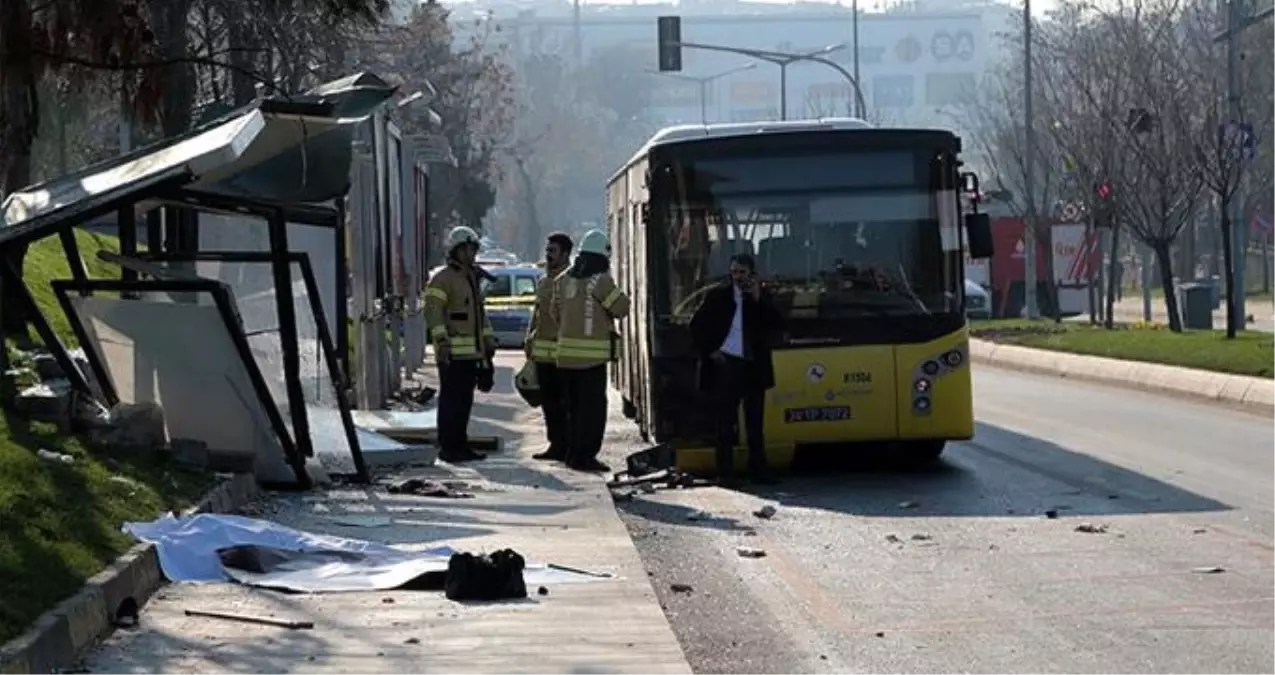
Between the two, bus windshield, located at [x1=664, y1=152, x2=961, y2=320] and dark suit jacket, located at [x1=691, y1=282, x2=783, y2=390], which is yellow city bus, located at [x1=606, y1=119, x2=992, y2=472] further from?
dark suit jacket, located at [x1=691, y1=282, x2=783, y2=390]

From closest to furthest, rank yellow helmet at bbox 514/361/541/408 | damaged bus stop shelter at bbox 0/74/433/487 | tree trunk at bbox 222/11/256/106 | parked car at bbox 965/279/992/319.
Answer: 1. damaged bus stop shelter at bbox 0/74/433/487
2. yellow helmet at bbox 514/361/541/408
3. tree trunk at bbox 222/11/256/106
4. parked car at bbox 965/279/992/319

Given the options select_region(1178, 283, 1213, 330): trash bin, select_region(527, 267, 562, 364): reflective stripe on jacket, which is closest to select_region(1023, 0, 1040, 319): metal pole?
select_region(1178, 283, 1213, 330): trash bin

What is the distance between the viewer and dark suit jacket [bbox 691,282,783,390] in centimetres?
1709

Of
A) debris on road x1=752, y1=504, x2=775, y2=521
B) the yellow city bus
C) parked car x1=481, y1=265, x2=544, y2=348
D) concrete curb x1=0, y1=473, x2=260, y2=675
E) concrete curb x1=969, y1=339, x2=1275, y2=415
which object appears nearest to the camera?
concrete curb x1=0, y1=473, x2=260, y2=675

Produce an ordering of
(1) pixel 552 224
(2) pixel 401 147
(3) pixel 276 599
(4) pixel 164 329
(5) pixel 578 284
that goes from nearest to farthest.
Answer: (3) pixel 276 599, (4) pixel 164 329, (5) pixel 578 284, (2) pixel 401 147, (1) pixel 552 224

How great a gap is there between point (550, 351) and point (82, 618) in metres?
9.72

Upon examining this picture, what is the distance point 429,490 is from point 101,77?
395 centimetres

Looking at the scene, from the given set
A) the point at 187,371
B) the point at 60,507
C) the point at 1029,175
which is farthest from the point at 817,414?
the point at 1029,175

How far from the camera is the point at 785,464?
1884 centimetres

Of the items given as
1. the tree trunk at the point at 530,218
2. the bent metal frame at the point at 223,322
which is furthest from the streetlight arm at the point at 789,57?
the tree trunk at the point at 530,218

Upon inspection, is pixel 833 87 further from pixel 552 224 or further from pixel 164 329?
pixel 164 329

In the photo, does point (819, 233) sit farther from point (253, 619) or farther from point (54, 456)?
point (253, 619)

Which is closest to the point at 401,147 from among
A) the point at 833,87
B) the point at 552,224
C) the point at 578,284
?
the point at 578,284

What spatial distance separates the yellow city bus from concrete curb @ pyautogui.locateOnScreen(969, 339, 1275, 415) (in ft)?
27.0
